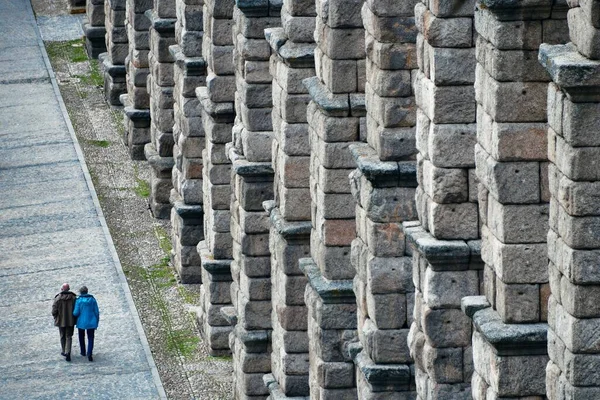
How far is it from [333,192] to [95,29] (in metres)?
26.6

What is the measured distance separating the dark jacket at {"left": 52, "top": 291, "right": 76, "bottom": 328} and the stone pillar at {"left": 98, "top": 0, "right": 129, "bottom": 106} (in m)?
16.0

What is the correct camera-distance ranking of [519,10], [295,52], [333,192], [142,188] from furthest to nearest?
[142,188], [295,52], [333,192], [519,10]

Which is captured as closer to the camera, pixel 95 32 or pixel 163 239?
pixel 163 239

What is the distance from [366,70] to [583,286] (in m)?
7.72

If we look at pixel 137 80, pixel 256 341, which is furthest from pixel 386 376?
pixel 137 80

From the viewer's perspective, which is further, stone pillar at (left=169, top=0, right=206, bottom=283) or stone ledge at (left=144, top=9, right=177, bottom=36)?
stone ledge at (left=144, top=9, right=177, bottom=36)

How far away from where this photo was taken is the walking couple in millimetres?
33562

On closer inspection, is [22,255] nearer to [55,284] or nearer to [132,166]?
[55,284]

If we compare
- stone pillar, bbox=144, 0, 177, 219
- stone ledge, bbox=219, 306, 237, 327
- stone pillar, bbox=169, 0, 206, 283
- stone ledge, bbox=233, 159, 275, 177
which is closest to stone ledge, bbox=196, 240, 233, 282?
stone ledge, bbox=219, 306, 237, 327

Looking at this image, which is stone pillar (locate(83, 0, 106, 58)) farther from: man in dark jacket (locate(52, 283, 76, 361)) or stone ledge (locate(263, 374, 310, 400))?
stone ledge (locate(263, 374, 310, 400))

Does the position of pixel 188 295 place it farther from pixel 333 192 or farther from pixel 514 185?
pixel 514 185

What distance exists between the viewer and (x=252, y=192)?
3253 cm

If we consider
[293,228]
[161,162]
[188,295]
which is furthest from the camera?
[161,162]

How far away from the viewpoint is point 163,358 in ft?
114
